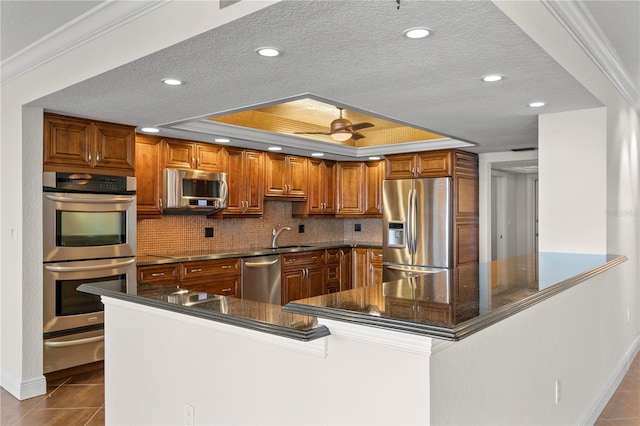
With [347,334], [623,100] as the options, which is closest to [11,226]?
[347,334]

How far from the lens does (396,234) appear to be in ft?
19.7

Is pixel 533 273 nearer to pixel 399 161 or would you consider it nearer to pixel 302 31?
pixel 302 31

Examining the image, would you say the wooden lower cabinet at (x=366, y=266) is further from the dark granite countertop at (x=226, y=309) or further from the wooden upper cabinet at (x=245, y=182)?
the dark granite countertop at (x=226, y=309)

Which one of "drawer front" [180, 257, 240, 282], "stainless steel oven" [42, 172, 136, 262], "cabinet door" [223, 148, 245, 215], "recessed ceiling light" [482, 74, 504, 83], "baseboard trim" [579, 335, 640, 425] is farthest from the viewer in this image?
"cabinet door" [223, 148, 245, 215]

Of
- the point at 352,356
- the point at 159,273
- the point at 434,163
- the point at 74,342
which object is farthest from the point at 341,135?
the point at 352,356

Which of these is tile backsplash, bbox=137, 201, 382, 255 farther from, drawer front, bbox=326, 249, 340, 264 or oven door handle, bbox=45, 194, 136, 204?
oven door handle, bbox=45, 194, 136, 204

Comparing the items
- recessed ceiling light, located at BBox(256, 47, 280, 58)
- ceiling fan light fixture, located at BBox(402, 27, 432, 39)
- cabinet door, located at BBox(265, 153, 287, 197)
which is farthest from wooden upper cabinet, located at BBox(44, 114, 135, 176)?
ceiling fan light fixture, located at BBox(402, 27, 432, 39)

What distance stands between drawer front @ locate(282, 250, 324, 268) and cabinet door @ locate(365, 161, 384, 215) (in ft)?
3.17

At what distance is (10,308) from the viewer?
11.8 feet

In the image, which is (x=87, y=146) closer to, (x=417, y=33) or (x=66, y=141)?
(x=66, y=141)

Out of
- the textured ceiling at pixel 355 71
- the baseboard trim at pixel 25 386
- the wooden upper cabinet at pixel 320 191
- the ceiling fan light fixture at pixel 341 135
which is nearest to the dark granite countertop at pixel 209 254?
the wooden upper cabinet at pixel 320 191

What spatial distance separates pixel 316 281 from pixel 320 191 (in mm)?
1247

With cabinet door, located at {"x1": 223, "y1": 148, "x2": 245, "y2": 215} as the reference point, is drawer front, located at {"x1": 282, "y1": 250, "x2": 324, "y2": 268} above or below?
below

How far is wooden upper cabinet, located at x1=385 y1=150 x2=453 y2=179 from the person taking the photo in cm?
563
